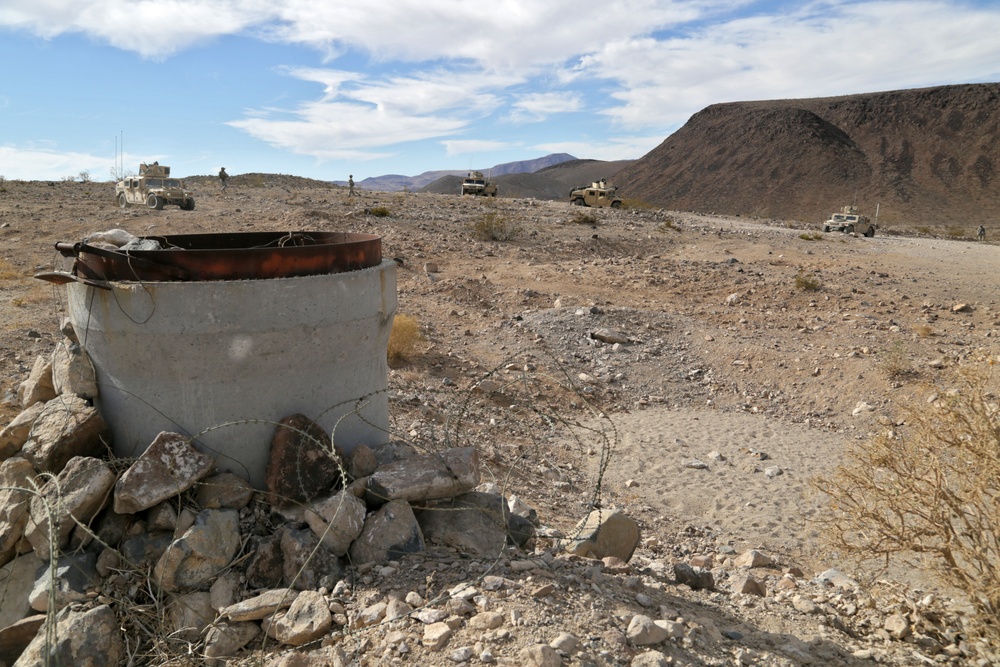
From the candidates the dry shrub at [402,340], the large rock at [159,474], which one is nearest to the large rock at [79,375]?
the large rock at [159,474]

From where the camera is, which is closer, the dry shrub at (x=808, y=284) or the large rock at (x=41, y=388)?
the large rock at (x=41, y=388)

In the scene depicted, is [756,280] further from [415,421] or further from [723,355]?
[415,421]

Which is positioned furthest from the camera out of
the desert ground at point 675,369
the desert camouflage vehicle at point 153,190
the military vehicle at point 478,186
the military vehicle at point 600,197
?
the military vehicle at point 478,186

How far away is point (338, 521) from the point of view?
3.37 m

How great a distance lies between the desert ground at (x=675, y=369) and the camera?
18.4ft

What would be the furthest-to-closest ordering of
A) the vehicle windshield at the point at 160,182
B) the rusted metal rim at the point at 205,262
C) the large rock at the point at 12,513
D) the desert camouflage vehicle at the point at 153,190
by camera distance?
1. the vehicle windshield at the point at 160,182
2. the desert camouflage vehicle at the point at 153,190
3. the rusted metal rim at the point at 205,262
4. the large rock at the point at 12,513

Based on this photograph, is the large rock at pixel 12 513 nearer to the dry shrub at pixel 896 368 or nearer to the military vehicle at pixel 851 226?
the dry shrub at pixel 896 368

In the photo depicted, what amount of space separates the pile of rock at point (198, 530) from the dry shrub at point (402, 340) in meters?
4.60

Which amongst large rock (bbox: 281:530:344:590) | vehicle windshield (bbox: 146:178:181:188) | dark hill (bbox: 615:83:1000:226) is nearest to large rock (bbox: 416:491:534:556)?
large rock (bbox: 281:530:344:590)

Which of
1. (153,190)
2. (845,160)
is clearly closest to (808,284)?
(153,190)

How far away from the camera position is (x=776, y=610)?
3.57m

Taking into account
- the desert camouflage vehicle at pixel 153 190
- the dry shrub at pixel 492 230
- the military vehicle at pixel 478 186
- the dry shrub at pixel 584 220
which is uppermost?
the military vehicle at pixel 478 186

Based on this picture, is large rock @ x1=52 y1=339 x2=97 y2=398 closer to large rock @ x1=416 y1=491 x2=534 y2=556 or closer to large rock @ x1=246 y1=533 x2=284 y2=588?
large rock @ x1=246 y1=533 x2=284 y2=588

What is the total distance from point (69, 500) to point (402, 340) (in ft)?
17.7
